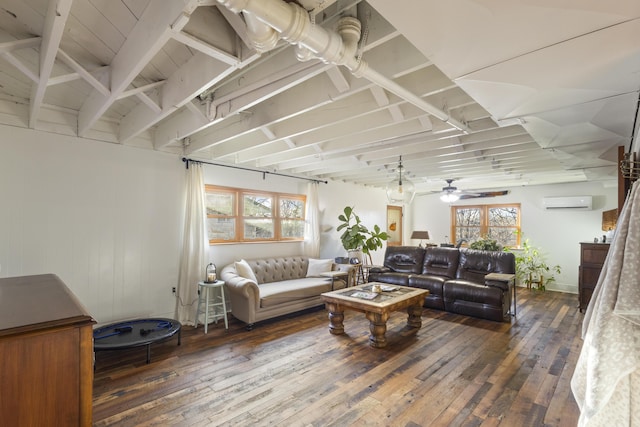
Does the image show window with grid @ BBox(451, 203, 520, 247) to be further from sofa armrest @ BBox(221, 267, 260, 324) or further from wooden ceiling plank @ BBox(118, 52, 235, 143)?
wooden ceiling plank @ BBox(118, 52, 235, 143)

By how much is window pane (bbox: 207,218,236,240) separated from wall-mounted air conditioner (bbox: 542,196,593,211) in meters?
6.64

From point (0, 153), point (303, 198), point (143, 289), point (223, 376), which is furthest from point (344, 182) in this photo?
point (0, 153)

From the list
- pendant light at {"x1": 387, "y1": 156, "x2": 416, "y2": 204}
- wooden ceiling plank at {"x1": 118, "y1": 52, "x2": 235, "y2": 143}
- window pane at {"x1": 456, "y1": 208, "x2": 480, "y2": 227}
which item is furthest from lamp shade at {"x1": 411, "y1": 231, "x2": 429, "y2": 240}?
wooden ceiling plank at {"x1": 118, "y1": 52, "x2": 235, "y2": 143}

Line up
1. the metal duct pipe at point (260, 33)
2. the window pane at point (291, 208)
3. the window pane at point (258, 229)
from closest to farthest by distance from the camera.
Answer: the metal duct pipe at point (260, 33), the window pane at point (258, 229), the window pane at point (291, 208)

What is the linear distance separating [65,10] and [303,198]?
15.4 ft

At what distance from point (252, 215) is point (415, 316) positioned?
2946 millimetres

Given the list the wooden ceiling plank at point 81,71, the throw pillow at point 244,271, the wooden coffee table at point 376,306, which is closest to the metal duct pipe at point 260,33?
the wooden ceiling plank at point 81,71

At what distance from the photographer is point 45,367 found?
1271 millimetres

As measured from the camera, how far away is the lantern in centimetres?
399

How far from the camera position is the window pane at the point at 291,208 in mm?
Result: 5619

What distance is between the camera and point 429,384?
2.58 metres

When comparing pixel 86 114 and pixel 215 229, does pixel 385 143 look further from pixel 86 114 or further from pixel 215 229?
pixel 86 114

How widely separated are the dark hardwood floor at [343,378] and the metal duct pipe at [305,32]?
2285 mm

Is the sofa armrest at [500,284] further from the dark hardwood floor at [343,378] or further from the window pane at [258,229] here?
the window pane at [258,229]
